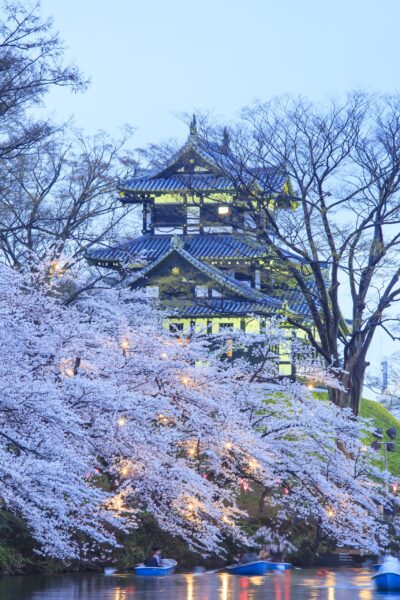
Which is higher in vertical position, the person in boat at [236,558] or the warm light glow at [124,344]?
the warm light glow at [124,344]

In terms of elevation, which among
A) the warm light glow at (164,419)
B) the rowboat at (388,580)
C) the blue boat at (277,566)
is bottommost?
the blue boat at (277,566)

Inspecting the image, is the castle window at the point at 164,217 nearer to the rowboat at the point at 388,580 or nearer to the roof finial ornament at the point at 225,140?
the roof finial ornament at the point at 225,140

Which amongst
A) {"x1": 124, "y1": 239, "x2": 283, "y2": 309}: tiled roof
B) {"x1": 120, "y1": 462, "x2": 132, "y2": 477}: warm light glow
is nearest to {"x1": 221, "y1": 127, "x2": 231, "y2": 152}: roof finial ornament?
{"x1": 124, "y1": 239, "x2": 283, "y2": 309}: tiled roof

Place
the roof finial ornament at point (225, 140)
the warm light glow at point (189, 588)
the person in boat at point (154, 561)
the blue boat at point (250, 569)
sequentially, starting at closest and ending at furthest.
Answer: the warm light glow at point (189, 588)
the person in boat at point (154, 561)
the blue boat at point (250, 569)
the roof finial ornament at point (225, 140)

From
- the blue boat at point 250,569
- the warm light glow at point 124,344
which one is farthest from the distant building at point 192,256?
the blue boat at point 250,569

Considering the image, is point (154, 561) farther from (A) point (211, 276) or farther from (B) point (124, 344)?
(A) point (211, 276)

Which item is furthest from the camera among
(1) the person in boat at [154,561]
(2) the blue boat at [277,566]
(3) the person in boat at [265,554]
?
(3) the person in boat at [265,554]

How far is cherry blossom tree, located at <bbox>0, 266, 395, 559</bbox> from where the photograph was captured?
1767 cm

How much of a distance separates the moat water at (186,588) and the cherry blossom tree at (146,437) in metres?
0.82

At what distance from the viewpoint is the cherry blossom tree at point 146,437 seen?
17.7 m

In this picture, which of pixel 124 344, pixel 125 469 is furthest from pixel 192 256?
pixel 125 469

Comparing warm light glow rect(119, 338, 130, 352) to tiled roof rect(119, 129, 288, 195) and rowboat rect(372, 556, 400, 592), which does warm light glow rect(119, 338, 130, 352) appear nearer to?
rowboat rect(372, 556, 400, 592)

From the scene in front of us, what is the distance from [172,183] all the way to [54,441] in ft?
136

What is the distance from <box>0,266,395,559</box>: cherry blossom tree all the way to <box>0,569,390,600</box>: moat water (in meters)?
0.82
